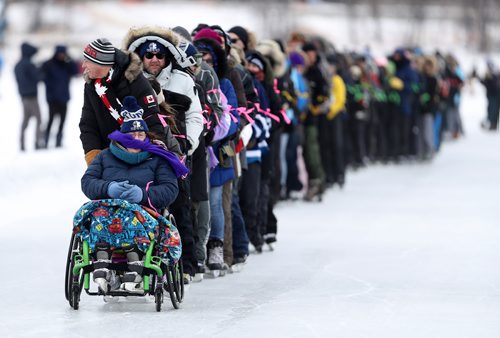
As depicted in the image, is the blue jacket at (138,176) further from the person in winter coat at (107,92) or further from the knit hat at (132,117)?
the person in winter coat at (107,92)

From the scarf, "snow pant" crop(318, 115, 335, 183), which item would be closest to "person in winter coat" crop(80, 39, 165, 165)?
the scarf

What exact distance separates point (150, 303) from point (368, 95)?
53.3 ft

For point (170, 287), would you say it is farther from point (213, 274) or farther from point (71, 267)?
point (213, 274)

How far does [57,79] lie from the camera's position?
25.2m

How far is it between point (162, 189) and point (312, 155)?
33.0ft

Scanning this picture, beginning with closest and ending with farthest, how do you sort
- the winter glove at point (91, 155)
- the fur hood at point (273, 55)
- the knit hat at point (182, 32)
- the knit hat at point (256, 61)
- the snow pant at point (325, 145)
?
the winter glove at point (91, 155) → the knit hat at point (182, 32) → the knit hat at point (256, 61) → the fur hood at point (273, 55) → the snow pant at point (325, 145)

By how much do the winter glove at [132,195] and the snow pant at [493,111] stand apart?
107 feet

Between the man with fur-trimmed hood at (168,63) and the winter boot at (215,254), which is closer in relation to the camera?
the man with fur-trimmed hood at (168,63)

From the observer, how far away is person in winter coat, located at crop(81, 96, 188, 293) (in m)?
9.91

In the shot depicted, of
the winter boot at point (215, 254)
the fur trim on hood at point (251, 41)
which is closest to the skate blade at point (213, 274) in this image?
the winter boot at point (215, 254)

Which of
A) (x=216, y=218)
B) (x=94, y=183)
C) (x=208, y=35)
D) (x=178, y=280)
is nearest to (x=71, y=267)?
(x=94, y=183)

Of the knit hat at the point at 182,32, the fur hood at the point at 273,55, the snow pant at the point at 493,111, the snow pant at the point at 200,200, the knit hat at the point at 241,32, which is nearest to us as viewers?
the snow pant at the point at 200,200

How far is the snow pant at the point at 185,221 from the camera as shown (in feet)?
36.8

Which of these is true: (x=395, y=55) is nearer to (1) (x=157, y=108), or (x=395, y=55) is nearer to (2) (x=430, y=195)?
(2) (x=430, y=195)
